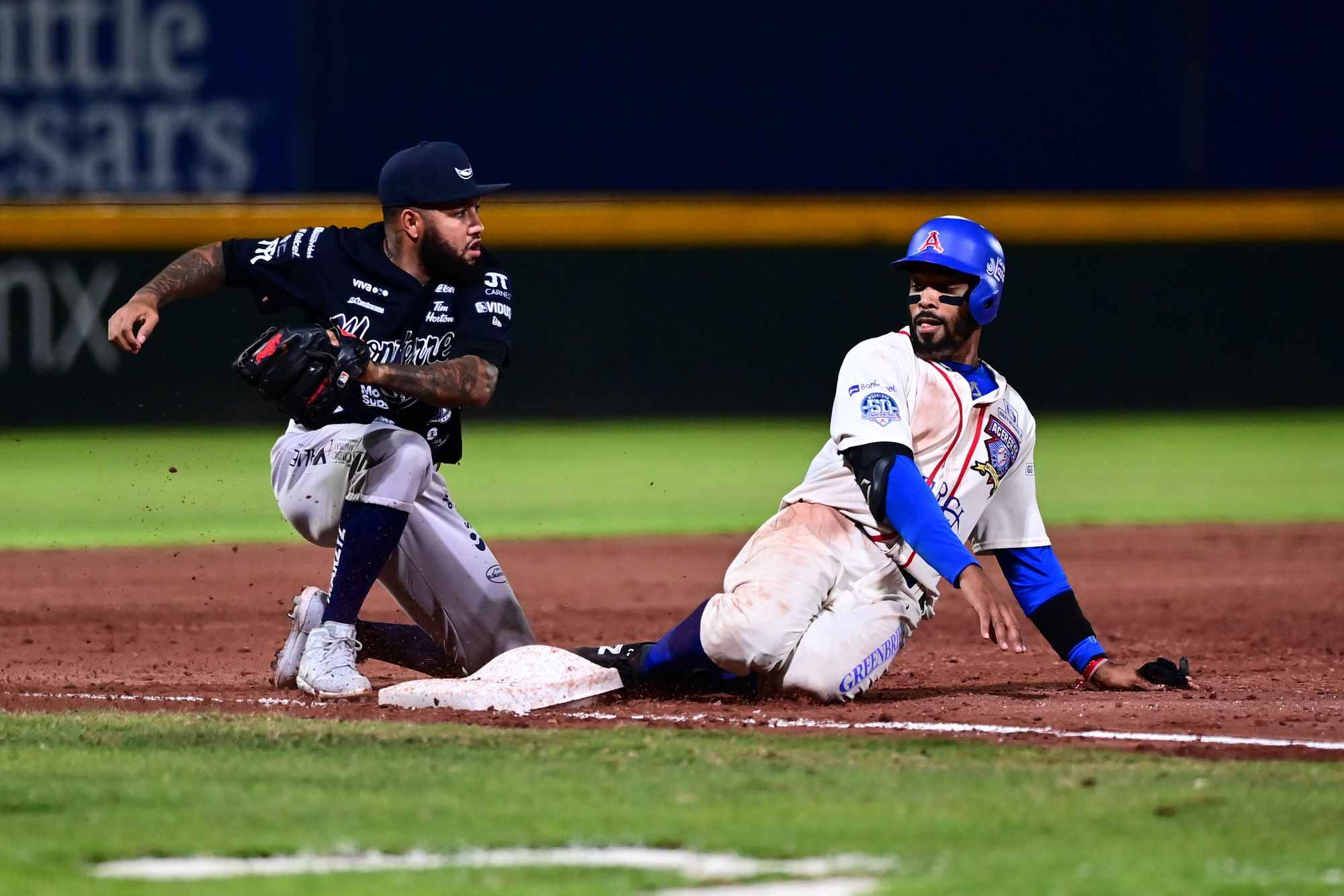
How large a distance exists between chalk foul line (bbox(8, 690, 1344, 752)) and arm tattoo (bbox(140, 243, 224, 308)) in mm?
1003

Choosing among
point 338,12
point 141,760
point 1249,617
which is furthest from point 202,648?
point 338,12

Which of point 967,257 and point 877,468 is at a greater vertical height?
point 967,257

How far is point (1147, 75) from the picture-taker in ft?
45.2

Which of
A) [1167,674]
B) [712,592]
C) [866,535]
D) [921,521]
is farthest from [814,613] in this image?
[712,592]

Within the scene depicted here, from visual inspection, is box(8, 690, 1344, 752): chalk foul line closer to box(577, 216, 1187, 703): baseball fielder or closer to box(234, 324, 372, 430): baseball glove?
box(577, 216, 1187, 703): baseball fielder

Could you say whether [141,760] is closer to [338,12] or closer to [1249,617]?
[1249,617]

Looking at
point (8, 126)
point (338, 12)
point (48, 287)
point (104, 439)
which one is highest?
point (338, 12)

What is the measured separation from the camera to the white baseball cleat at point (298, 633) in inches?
191

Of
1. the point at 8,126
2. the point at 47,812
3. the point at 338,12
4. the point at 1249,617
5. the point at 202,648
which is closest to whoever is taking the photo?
the point at 47,812

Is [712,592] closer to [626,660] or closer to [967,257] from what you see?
[626,660]

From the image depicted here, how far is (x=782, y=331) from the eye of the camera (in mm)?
13406

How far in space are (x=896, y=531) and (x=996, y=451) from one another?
0.35 metres

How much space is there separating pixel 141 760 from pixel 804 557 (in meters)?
1.61

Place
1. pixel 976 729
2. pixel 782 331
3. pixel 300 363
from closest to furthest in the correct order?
pixel 976 729
pixel 300 363
pixel 782 331
